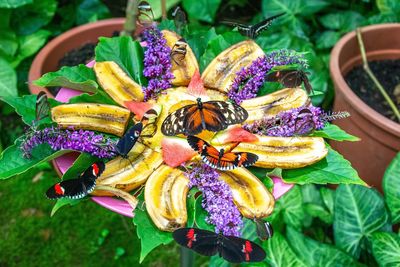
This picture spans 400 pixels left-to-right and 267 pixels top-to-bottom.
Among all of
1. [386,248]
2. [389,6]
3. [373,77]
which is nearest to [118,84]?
[386,248]

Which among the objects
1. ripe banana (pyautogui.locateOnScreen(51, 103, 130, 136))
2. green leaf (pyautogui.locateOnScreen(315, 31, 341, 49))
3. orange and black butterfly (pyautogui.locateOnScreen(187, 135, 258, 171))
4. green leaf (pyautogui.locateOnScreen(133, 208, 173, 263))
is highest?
orange and black butterfly (pyautogui.locateOnScreen(187, 135, 258, 171))

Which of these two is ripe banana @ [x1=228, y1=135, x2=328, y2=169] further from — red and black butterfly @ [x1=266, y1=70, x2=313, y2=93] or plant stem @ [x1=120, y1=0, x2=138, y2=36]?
plant stem @ [x1=120, y1=0, x2=138, y2=36]

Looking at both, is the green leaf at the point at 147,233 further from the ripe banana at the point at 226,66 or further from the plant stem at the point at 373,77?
the plant stem at the point at 373,77

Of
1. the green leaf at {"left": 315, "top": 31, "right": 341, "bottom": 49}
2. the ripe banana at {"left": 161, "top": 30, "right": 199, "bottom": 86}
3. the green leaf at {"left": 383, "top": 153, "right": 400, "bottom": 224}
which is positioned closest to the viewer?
the ripe banana at {"left": 161, "top": 30, "right": 199, "bottom": 86}

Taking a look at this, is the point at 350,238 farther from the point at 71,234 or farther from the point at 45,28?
the point at 45,28

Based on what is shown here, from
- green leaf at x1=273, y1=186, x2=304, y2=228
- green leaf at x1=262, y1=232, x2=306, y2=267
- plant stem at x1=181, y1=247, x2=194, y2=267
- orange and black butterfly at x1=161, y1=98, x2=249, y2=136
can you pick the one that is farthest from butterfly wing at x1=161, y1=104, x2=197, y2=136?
green leaf at x1=273, y1=186, x2=304, y2=228

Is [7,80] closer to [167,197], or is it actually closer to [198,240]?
[167,197]
